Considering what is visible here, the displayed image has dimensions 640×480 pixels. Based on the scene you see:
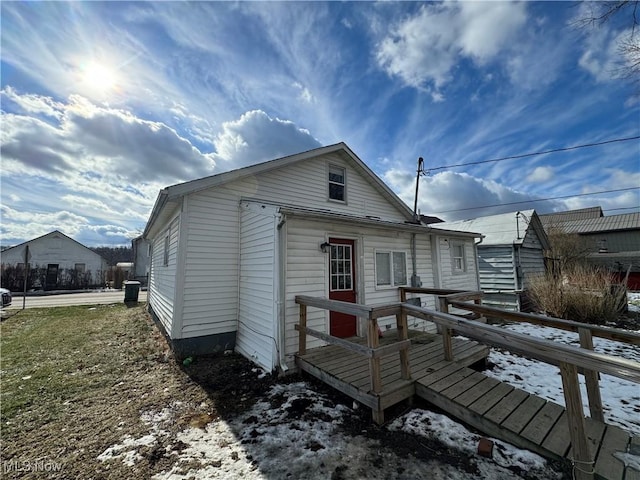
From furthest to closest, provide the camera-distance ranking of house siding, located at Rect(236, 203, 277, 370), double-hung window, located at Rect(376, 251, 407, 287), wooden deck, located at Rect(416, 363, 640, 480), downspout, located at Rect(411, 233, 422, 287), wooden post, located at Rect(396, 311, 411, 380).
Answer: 1. downspout, located at Rect(411, 233, 422, 287)
2. double-hung window, located at Rect(376, 251, 407, 287)
3. house siding, located at Rect(236, 203, 277, 370)
4. wooden post, located at Rect(396, 311, 411, 380)
5. wooden deck, located at Rect(416, 363, 640, 480)

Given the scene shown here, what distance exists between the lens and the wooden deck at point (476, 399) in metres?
2.53

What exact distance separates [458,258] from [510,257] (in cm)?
509

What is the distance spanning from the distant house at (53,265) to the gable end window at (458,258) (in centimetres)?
3254

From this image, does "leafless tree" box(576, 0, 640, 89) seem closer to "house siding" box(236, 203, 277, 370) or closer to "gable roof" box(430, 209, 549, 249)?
"house siding" box(236, 203, 277, 370)

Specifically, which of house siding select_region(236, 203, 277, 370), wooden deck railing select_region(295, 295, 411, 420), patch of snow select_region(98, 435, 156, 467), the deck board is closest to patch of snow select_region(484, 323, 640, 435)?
the deck board

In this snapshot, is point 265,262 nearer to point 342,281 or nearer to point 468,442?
point 342,281

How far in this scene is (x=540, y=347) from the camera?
242 centimetres

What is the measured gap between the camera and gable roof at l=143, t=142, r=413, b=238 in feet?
19.3

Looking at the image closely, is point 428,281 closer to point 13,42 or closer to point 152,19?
point 152,19

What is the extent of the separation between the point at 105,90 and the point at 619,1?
34.0ft

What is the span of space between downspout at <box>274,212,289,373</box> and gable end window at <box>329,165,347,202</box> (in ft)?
13.4

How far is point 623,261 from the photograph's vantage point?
18.6 m

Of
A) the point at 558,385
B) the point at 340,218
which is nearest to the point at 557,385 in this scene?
the point at 558,385

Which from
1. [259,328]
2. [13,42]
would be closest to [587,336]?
[259,328]
